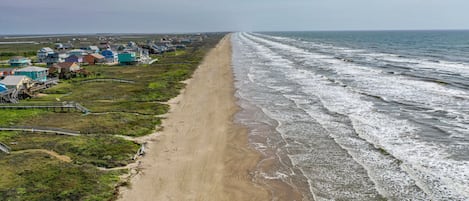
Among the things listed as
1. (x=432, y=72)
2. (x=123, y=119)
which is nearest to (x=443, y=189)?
(x=123, y=119)

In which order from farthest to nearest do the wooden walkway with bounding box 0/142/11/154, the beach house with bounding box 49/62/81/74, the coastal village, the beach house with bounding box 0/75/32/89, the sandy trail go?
the beach house with bounding box 49/62/81/74, the beach house with bounding box 0/75/32/89, the coastal village, the wooden walkway with bounding box 0/142/11/154, the sandy trail

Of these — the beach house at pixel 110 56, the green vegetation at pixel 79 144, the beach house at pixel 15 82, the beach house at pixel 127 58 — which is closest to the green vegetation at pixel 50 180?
the green vegetation at pixel 79 144

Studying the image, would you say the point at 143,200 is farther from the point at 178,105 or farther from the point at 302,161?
the point at 178,105

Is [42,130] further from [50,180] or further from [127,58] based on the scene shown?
[127,58]

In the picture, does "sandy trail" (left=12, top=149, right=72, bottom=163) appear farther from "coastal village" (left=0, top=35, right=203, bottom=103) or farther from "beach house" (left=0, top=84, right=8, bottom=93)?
"beach house" (left=0, top=84, right=8, bottom=93)

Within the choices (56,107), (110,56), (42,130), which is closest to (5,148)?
(42,130)

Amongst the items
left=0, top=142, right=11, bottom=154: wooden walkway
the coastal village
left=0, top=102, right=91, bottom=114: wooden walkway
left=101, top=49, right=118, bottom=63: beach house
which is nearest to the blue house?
the coastal village

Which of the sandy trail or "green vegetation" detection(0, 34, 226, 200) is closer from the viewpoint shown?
"green vegetation" detection(0, 34, 226, 200)
